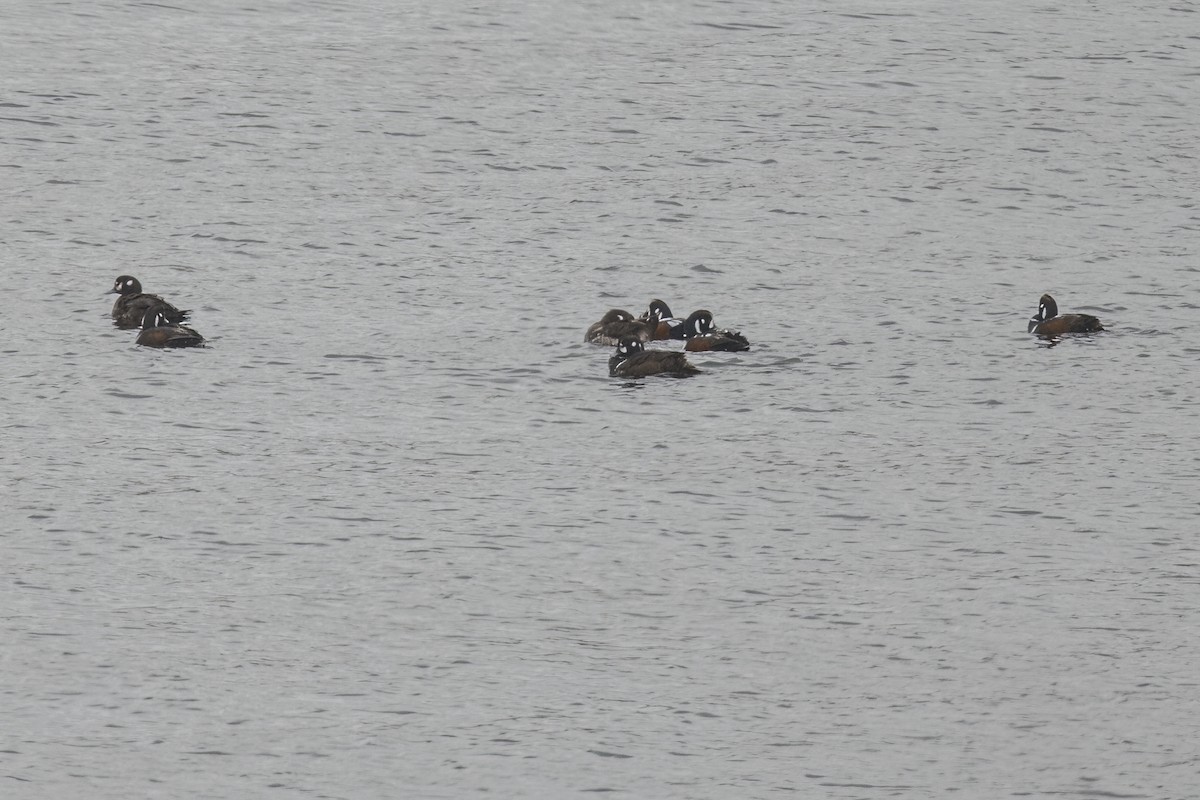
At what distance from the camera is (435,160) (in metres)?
37.6

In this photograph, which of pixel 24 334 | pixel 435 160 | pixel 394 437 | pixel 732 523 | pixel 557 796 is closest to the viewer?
pixel 557 796

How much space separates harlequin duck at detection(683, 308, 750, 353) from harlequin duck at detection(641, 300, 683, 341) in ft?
0.96

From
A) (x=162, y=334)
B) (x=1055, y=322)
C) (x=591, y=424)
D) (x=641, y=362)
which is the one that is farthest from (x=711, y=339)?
(x=162, y=334)

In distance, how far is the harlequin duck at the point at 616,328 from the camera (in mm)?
26562

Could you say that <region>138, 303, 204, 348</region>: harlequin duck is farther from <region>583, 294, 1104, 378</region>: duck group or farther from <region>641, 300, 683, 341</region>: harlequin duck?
<region>641, 300, 683, 341</region>: harlequin duck

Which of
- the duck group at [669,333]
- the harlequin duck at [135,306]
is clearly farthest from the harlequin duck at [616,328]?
the harlequin duck at [135,306]

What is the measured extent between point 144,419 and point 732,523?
7.56 metres

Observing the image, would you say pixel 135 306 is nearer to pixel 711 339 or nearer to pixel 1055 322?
pixel 711 339

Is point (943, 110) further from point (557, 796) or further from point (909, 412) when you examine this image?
point (557, 796)

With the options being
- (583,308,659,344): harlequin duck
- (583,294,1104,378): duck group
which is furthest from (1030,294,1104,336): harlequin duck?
(583,308,659,344): harlequin duck

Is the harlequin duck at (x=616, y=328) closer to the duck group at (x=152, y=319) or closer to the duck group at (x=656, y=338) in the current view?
the duck group at (x=656, y=338)

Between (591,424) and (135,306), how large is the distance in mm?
7210

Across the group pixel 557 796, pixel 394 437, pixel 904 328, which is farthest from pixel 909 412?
pixel 557 796

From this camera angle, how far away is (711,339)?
26953 millimetres
